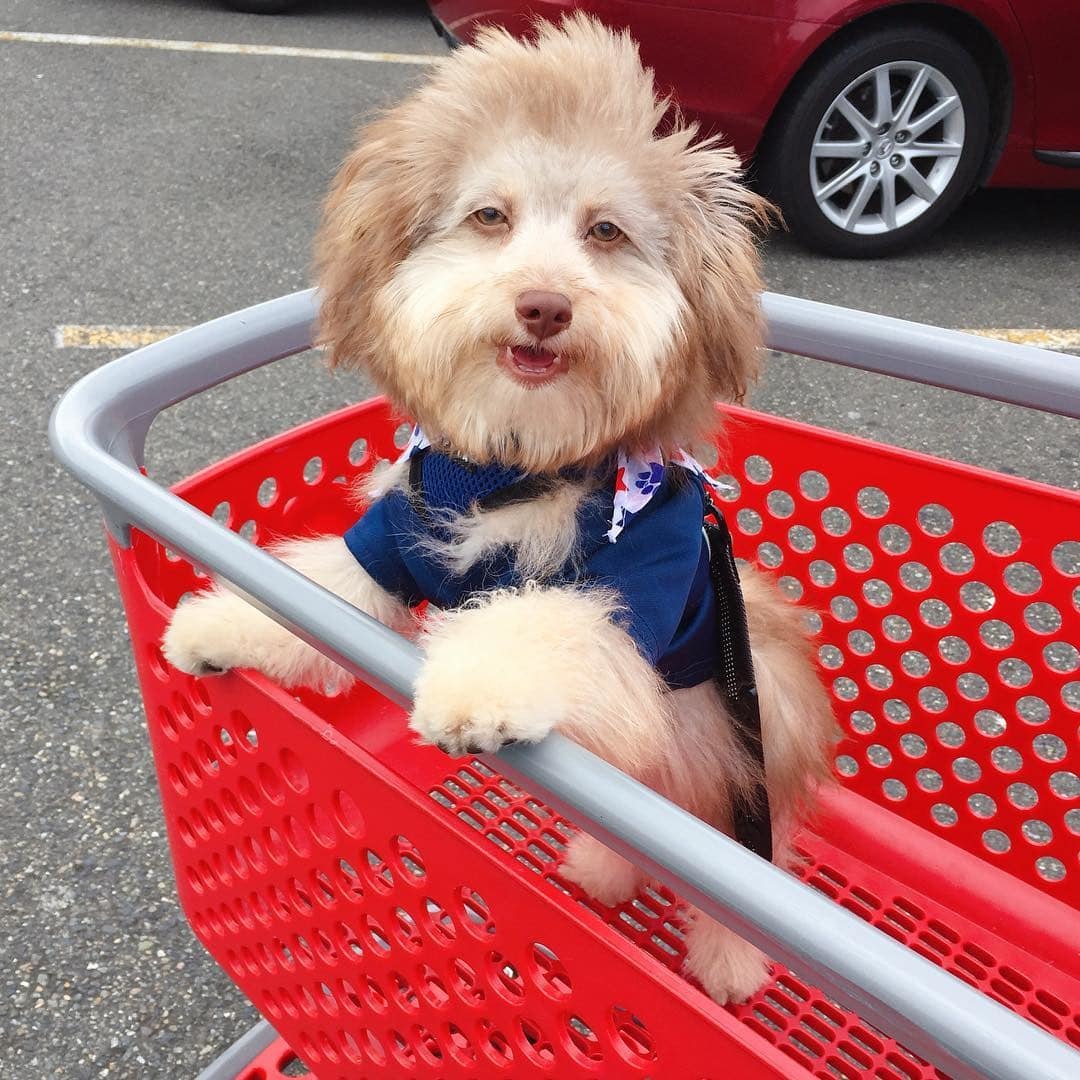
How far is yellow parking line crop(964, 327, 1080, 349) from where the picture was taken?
399 cm

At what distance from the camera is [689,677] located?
152cm

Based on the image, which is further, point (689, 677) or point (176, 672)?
point (689, 677)

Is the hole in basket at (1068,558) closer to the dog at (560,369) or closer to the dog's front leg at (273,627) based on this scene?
the dog at (560,369)

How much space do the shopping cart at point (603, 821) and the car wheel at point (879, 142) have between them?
2.56 metres

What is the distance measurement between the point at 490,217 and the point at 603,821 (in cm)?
79

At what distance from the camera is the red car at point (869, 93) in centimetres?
390

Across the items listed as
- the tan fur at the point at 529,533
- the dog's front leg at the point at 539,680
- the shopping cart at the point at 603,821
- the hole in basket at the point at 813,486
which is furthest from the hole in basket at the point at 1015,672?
the tan fur at the point at 529,533

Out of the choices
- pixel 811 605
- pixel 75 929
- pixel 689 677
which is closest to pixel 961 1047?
pixel 689 677

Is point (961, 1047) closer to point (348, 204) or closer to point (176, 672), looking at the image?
point (176, 672)

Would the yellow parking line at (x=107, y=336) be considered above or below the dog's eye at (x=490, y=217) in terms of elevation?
below

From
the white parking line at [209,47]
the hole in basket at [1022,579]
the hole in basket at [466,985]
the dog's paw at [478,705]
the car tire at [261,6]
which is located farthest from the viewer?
the car tire at [261,6]

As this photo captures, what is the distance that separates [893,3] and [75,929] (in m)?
3.82

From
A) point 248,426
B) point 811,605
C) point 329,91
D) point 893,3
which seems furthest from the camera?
point 329,91

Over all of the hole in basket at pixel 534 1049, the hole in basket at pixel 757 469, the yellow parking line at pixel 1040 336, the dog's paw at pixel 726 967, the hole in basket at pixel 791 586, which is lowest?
the dog's paw at pixel 726 967
